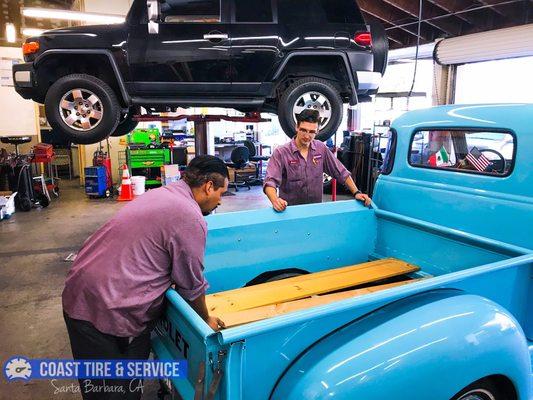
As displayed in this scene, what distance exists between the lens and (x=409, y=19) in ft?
32.6

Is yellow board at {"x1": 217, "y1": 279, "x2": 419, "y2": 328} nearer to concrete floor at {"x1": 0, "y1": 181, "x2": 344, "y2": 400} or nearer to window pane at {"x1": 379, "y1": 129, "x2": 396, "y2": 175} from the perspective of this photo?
window pane at {"x1": 379, "y1": 129, "x2": 396, "y2": 175}

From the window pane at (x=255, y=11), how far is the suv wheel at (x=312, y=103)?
2.73 ft

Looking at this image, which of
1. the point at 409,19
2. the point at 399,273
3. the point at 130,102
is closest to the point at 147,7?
the point at 130,102

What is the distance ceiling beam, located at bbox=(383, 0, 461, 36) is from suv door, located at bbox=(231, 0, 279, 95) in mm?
5475

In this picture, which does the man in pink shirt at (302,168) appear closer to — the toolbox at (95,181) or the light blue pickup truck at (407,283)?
the light blue pickup truck at (407,283)

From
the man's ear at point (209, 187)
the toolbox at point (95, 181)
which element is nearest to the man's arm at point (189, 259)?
the man's ear at point (209, 187)

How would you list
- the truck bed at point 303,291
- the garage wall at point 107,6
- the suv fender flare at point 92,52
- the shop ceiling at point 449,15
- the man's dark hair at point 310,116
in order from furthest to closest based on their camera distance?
the garage wall at point 107,6, the shop ceiling at point 449,15, the suv fender flare at point 92,52, the man's dark hair at point 310,116, the truck bed at point 303,291

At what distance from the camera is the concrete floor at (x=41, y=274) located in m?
3.30

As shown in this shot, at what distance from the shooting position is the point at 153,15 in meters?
4.21

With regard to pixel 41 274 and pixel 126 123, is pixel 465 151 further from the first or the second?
pixel 41 274

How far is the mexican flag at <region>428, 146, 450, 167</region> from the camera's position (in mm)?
2887

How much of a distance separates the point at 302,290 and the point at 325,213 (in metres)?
0.72

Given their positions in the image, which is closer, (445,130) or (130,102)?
(445,130)

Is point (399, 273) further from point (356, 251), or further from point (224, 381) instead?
point (224, 381)
